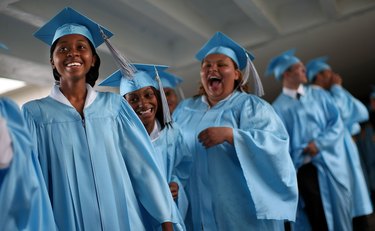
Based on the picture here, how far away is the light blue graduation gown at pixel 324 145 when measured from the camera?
3.53 metres

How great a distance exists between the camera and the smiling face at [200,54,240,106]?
2.67 metres

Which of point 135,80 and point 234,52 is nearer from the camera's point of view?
point 135,80

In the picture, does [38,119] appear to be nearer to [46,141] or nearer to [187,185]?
[46,141]

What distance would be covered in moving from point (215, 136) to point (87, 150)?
2.74 ft

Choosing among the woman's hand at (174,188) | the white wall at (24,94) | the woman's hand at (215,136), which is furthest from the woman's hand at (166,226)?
the white wall at (24,94)

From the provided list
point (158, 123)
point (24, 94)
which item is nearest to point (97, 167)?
point (158, 123)

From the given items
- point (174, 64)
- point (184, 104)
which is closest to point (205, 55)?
point (184, 104)

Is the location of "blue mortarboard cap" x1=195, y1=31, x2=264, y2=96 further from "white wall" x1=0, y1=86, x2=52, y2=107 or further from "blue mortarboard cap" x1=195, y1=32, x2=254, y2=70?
"white wall" x1=0, y1=86, x2=52, y2=107

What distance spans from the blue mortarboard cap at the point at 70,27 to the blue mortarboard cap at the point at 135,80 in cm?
49

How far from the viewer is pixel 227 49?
9.12ft

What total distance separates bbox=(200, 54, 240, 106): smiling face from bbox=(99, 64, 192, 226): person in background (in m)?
0.35

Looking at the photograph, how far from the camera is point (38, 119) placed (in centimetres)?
164

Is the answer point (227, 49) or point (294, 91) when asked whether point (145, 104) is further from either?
point (294, 91)

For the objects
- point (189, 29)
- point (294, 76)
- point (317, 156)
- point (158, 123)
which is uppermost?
point (189, 29)
